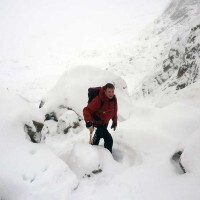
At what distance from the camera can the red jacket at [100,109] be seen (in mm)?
5516

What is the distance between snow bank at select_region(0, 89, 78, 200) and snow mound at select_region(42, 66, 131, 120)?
3568 mm

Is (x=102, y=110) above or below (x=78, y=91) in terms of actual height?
above

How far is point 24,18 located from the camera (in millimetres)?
55844

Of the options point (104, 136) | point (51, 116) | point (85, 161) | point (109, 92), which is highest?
point (109, 92)

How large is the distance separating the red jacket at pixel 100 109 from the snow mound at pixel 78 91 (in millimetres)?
3155

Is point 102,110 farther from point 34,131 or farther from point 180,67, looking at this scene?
point 180,67

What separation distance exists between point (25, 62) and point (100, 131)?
2550 centimetres

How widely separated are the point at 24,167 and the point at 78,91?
17.0 ft

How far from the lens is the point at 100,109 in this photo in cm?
563

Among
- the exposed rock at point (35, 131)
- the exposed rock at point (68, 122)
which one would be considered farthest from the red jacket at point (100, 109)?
the exposed rock at point (68, 122)

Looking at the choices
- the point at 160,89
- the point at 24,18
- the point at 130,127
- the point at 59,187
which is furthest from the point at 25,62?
the point at 24,18

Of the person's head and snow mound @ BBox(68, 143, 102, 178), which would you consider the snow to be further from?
the person's head

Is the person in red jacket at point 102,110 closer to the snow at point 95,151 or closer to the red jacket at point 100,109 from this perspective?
the red jacket at point 100,109

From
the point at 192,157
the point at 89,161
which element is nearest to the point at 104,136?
the point at 89,161
